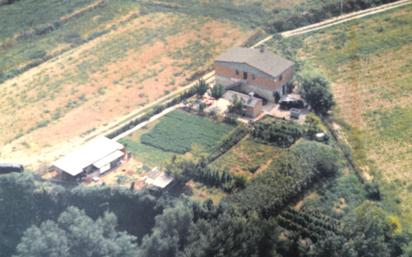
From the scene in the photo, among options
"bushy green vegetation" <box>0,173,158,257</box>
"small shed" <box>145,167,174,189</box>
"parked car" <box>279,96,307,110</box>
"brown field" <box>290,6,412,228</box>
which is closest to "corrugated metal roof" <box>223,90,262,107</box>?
"parked car" <box>279,96,307,110</box>

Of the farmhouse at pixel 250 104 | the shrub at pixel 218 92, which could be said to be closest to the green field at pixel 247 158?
the farmhouse at pixel 250 104

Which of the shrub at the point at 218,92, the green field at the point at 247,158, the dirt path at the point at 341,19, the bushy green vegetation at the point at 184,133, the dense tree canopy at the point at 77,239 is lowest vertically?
the dense tree canopy at the point at 77,239

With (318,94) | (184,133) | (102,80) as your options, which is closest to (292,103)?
(318,94)

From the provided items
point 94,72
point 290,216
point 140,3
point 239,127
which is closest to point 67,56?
point 94,72

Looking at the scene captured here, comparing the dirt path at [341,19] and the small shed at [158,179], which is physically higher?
the dirt path at [341,19]

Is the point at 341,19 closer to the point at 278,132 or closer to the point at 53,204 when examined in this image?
the point at 278,132

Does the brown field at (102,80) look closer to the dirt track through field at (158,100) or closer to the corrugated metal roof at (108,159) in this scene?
the dirt track through field at (158,100)
